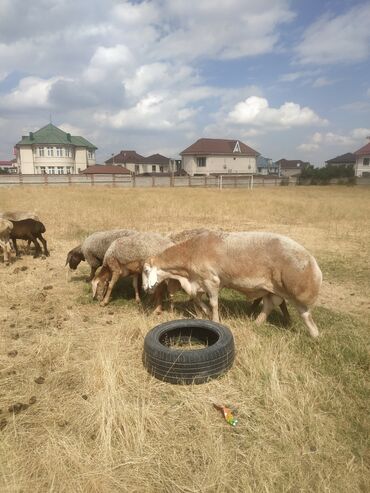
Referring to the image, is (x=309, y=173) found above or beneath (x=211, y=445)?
above

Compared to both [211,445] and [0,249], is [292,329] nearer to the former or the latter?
[211,445]

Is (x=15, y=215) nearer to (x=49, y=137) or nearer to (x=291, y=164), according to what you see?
(x=49, y=137)

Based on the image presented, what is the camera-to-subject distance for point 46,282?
30.8ft

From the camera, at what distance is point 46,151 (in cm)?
7388

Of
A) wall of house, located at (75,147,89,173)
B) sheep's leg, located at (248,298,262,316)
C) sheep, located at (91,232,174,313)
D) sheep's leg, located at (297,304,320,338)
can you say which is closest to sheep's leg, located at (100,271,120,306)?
sheep, located at (91,232,174,313)

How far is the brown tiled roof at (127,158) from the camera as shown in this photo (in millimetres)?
90375

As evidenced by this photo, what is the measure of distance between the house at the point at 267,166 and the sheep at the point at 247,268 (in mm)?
105489

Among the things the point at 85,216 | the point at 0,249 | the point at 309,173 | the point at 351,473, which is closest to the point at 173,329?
the point at 351,473

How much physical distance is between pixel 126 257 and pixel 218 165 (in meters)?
66.7

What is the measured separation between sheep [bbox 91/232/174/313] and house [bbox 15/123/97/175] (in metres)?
72.8

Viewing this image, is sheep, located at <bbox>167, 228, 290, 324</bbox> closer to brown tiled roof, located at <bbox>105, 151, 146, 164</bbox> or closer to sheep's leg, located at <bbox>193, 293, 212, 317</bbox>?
sheep's leg, located at <bbox>193, 293, 212, 317</bbox>

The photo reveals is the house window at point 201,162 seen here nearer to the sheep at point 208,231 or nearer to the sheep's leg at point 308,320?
the sheep at point 208,231

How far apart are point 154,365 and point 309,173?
61.3 metres

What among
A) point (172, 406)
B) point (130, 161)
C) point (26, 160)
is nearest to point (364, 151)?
point (130, 161)
